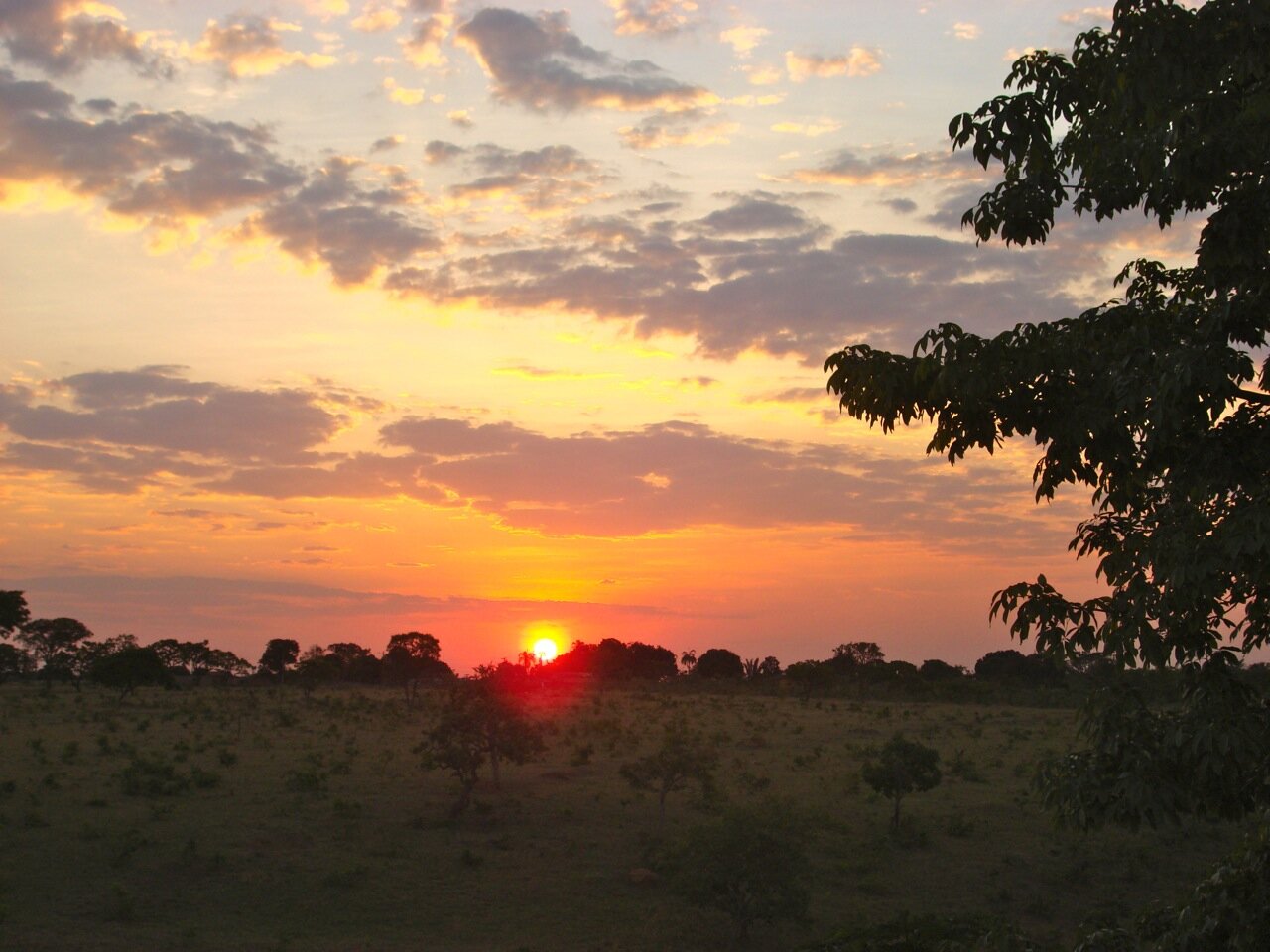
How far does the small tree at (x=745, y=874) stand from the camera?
28484 mm

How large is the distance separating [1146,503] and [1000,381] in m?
1.28

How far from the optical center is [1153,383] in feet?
20.4

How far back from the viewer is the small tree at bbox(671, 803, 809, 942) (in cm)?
2848

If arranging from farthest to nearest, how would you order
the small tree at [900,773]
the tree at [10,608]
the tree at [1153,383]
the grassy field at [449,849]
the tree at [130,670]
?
1. the tree at [130,670]
2. the tree at [10,608]
3. the small tree at [900,773]
4. the grassy field at [449,849]
5. the tree at [1153,383]

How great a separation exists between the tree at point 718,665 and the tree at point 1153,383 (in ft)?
401

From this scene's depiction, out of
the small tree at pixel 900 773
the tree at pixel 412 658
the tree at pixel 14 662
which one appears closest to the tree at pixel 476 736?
the small tree at pixel 900 773

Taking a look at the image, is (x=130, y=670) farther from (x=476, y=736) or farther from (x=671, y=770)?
(x=671, y=770)

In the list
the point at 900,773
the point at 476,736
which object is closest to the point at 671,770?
the point at 476,736

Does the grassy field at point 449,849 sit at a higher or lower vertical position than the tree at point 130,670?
lower

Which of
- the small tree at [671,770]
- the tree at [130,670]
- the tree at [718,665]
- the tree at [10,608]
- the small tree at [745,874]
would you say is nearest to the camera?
the small tree at [745,874]

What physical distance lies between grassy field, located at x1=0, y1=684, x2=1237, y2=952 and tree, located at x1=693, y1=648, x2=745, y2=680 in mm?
76060

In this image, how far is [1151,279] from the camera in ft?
26.0

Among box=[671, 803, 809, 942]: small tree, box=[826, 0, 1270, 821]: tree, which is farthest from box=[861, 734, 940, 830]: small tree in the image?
box=[826, 0, 1270, 821]: tree

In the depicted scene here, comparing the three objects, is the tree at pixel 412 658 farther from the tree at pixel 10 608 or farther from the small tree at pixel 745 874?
the small tree at pixel 745 874
